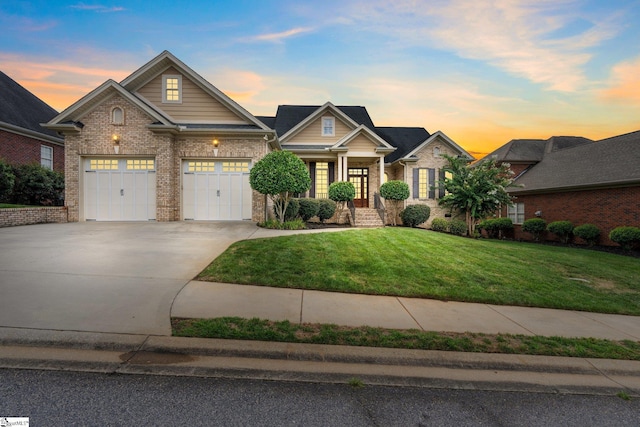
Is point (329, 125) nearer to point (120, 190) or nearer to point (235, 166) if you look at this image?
point (235, 166)

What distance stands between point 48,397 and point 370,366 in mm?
3014

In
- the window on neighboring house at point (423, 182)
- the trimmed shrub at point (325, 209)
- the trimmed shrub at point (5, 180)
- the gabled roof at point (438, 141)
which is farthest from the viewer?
the window on neighboring house at point (423, 182)

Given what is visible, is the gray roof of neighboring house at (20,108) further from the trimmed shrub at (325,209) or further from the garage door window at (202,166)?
the trimmed shrub at (325,209)

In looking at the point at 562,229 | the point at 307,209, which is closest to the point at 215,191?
the point at 307,209

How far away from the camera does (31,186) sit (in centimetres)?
1529

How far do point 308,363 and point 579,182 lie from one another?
19.7m

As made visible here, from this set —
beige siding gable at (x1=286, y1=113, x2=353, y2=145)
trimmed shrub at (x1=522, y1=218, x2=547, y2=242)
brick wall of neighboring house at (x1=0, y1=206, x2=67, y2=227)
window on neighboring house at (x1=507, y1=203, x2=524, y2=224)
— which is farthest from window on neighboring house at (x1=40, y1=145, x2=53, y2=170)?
window on neighboring house at (x1=507, y1=203, x2=524, y2=224)

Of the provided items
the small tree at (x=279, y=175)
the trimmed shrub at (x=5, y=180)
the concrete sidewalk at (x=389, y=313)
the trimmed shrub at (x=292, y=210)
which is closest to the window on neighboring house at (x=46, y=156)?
the trimmed shrub at (x=5, y=180)

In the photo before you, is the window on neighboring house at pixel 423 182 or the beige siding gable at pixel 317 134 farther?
the beige siding gable at pixel 317 134

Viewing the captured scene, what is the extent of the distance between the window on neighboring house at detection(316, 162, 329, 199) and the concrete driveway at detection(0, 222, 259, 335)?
30.3 ft

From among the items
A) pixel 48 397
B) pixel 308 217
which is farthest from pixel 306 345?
pixel 308 217

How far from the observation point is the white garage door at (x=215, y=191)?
14.4m

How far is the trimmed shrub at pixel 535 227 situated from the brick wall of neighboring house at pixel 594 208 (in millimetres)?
593

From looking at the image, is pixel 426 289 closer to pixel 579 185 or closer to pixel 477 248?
pixel 477 248
